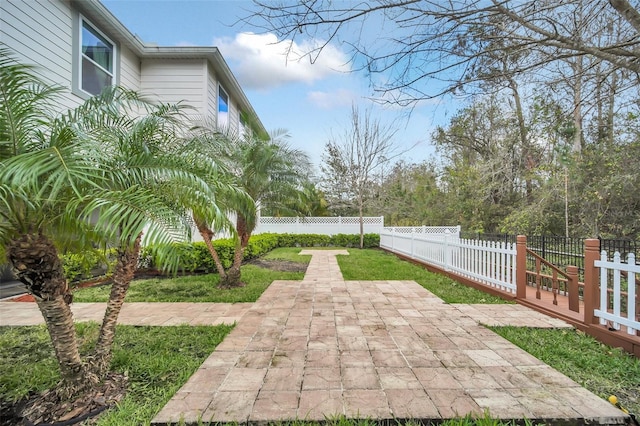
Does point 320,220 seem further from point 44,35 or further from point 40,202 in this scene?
point 40,202

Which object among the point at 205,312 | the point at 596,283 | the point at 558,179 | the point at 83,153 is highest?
the point at 558,179

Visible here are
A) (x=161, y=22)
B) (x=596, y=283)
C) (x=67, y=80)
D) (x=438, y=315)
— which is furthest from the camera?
(x=161, y=22)

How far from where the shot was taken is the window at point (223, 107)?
395 inches

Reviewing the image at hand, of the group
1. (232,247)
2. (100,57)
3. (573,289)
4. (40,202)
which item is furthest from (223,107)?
(573,289)

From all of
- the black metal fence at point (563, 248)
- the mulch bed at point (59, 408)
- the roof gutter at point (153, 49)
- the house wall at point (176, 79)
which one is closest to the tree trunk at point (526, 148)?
the black metal fence at point (563, 248)

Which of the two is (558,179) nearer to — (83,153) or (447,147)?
(447,147)

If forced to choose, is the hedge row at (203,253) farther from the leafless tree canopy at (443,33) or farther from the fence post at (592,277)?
the fence post at (592,277)

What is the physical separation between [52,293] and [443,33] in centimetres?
429

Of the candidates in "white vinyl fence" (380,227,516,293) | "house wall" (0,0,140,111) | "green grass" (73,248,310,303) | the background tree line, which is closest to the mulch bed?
"green grass" (73,248,310,303)

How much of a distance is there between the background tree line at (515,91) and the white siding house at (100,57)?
336 centimetres

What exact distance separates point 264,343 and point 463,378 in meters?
1.98

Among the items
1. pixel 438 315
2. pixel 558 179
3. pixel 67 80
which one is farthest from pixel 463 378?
pixel 558 179

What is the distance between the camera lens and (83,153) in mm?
2123

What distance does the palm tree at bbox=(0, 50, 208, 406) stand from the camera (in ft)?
6.31
